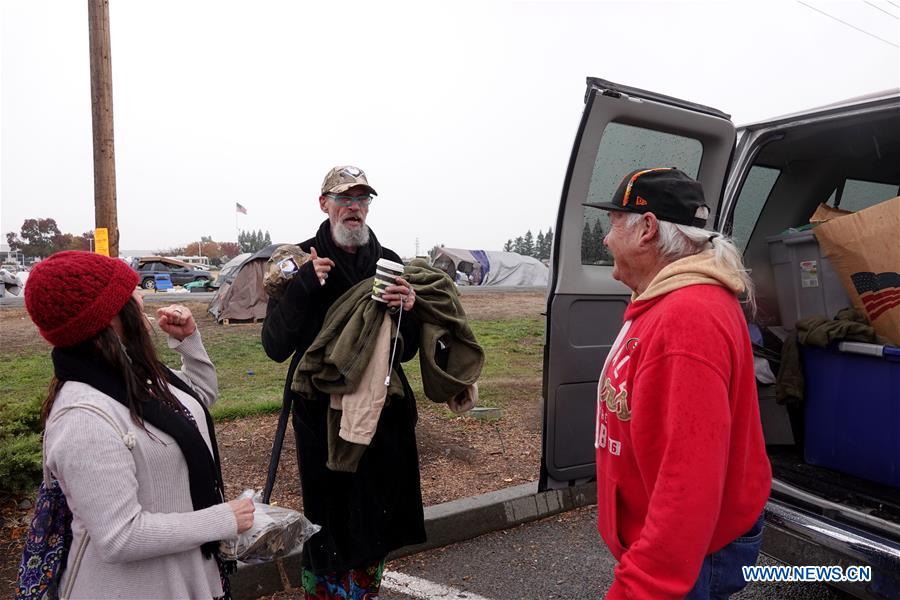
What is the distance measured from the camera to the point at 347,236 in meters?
2.65

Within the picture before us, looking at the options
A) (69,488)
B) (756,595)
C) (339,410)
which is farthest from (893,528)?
(69,488)

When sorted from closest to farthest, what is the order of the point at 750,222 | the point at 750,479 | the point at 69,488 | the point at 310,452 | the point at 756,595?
the point at 69,488 < the point at 750,479 < the point at 310,452 < the point at 756,595 < the point at 750,222

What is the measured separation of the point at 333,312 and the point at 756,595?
8.45 feet

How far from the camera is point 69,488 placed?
148 centimetres

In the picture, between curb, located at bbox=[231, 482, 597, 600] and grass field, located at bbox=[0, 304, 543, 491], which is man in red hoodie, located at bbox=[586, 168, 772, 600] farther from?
grass field, located at bbox=[0, 304, 543, 491]

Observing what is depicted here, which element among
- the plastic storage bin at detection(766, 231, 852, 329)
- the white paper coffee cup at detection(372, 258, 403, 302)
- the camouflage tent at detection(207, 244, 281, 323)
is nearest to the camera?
the white paper coffee cup at detection(372, 258, 403, 302)

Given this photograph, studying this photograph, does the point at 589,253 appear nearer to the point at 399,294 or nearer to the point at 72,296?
the point at 399,294

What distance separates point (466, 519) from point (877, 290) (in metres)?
Result: 2.55

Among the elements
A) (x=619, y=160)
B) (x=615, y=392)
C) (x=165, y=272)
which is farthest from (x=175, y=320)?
(x=165, y=272)

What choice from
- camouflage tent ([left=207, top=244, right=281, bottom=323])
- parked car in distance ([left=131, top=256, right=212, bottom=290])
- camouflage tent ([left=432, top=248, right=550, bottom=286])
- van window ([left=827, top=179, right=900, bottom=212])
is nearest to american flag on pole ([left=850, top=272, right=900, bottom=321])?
van window ([left=827, top=179, right=900, bottom=212])

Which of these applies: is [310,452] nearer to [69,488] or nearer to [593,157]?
[69,488]

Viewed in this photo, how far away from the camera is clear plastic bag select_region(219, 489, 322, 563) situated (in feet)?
5.74

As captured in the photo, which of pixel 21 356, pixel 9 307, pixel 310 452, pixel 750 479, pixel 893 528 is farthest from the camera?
pixel 9 307

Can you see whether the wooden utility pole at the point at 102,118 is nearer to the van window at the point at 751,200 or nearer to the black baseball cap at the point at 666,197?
the black baseball cap at the point at 666,197
